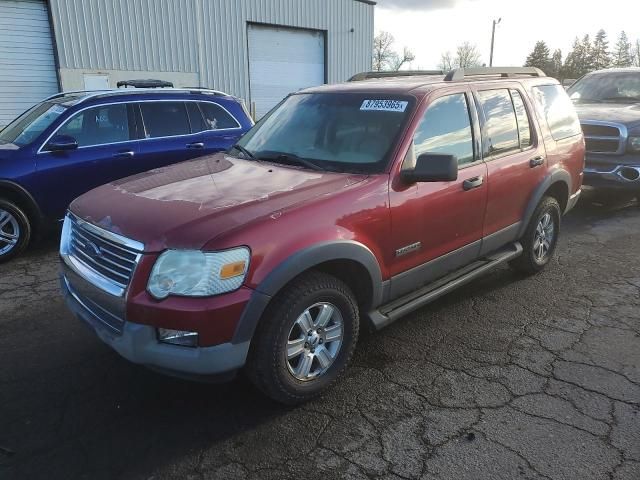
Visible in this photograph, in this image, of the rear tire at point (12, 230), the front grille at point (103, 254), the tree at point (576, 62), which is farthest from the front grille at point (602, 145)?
the tree at point (576, 62)

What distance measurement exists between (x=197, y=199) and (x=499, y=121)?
8.53ft

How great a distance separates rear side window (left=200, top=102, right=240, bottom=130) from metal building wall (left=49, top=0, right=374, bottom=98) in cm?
950

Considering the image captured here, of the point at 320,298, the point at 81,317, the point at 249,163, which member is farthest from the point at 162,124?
the point at 320,298

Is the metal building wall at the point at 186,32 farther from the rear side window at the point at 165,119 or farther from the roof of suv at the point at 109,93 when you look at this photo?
the rear side window at the point at 165,119

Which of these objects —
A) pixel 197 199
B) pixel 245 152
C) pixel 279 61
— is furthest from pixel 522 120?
pixel 279 61

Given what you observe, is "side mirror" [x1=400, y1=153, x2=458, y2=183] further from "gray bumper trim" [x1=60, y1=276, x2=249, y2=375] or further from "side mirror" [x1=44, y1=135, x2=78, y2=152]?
"side mirror" [x1=44, y1=135, x2=78, y2=152]

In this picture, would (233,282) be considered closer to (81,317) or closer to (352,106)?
(81,317)

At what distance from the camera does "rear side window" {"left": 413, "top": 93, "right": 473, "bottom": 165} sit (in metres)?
3.51

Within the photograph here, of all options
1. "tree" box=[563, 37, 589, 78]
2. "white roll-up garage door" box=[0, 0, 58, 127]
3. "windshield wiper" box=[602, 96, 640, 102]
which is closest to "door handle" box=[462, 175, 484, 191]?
A: "windshield wiper" box=[602, 96, 640, 102]

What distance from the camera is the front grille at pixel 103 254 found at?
2625 mm

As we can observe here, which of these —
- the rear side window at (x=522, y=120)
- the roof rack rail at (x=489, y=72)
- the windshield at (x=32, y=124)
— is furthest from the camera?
the windshield at (x=32, y=124)

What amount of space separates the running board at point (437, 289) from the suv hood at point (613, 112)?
454 centimetres

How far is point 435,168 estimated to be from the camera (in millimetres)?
3133

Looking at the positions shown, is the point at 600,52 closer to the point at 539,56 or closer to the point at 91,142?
the point at 539,56
